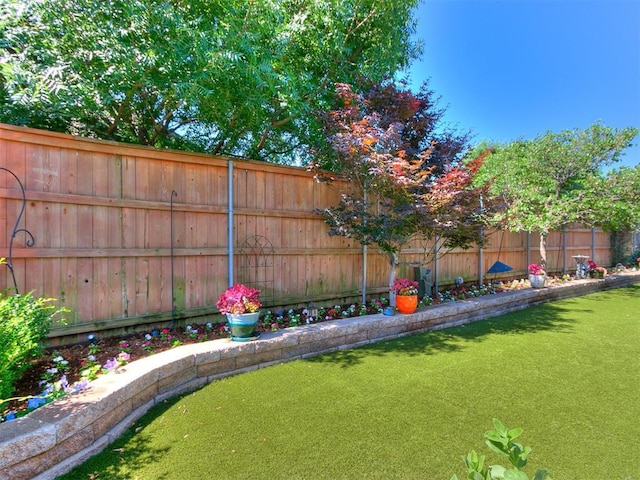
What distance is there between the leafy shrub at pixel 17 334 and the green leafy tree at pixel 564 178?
7.41 meters

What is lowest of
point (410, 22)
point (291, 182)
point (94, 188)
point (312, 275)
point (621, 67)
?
point (312, 275)

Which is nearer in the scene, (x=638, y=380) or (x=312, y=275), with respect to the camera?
(x=638, y=380)

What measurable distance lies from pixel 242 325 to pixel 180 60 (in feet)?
8.41

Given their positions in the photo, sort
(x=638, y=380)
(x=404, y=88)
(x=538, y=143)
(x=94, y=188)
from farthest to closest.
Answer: (x=538, y=143), (x=404, y=88), (x=94, y=188), (x=638, y=380)

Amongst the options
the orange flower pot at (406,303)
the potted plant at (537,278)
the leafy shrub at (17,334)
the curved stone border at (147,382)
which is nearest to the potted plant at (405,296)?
the orange flower pot at (406,303)

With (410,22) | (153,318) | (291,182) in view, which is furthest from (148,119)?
(410,22)

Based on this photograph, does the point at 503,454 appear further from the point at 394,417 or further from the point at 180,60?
the point at 180,60

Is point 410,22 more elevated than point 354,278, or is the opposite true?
point 410,22

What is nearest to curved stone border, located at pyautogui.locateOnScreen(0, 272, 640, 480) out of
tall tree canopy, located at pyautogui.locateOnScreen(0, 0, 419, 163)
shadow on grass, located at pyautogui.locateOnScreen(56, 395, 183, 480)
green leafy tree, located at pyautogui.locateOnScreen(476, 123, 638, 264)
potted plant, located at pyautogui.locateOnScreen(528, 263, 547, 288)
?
shadow on grass, located at pyautogui.locateOnScreen(56, 395, 183, 480)

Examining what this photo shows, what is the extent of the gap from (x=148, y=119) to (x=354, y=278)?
3711 mm

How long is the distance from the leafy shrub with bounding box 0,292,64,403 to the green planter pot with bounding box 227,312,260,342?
1418 millimetres

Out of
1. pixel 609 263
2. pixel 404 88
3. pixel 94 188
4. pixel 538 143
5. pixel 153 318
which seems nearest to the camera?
pixel 94 188

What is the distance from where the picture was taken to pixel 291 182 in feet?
15.0

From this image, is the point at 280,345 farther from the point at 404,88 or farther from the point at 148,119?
the point at 404,88
